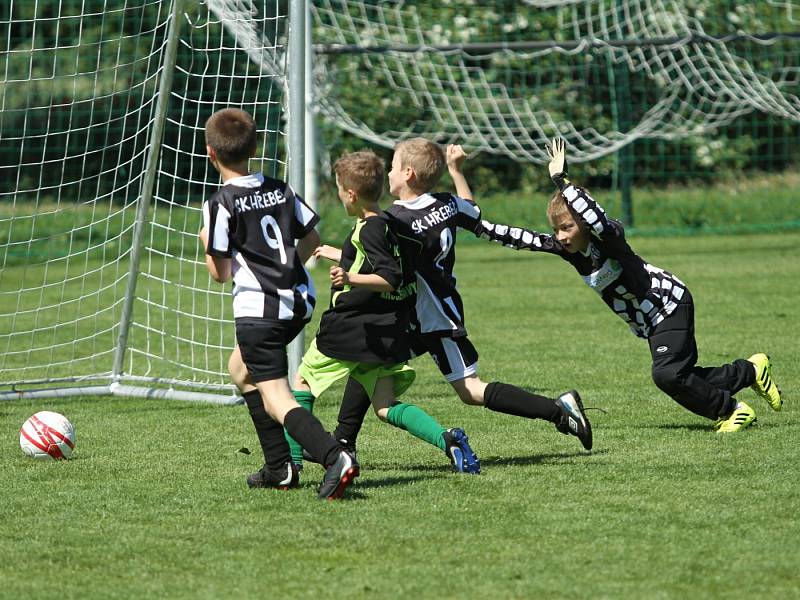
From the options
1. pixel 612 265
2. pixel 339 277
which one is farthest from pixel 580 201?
pixel 339 277

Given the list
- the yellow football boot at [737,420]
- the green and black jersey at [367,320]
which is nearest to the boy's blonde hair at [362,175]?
the green and black jersey at [367,320]

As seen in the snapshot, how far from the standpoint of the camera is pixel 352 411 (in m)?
5.57

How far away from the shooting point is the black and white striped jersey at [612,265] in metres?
5.83

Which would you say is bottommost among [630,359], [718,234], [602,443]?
[718,234]

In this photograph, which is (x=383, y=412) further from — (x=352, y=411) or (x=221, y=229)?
(x=221, y=229)

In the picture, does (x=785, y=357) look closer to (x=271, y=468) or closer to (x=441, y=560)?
(x=271, y=468)

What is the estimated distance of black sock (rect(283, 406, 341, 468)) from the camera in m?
4.67

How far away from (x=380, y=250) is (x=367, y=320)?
37cm

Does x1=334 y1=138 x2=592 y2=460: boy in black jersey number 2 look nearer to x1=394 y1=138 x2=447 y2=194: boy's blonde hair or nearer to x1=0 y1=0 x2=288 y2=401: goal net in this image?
x1=394 y1=138 x2=447 y2=194: boy's blonde hair

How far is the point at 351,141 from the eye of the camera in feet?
62.5

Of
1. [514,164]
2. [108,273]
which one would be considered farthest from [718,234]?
[108,273]

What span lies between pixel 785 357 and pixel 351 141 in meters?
11.5

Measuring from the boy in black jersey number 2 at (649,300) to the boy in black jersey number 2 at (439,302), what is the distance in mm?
450

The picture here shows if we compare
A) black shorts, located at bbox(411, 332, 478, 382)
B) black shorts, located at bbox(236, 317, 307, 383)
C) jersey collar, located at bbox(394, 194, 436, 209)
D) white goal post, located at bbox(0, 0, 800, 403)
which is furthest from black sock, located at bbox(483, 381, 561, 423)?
white goal post, located at bbox(0, 0, 800, 403)
